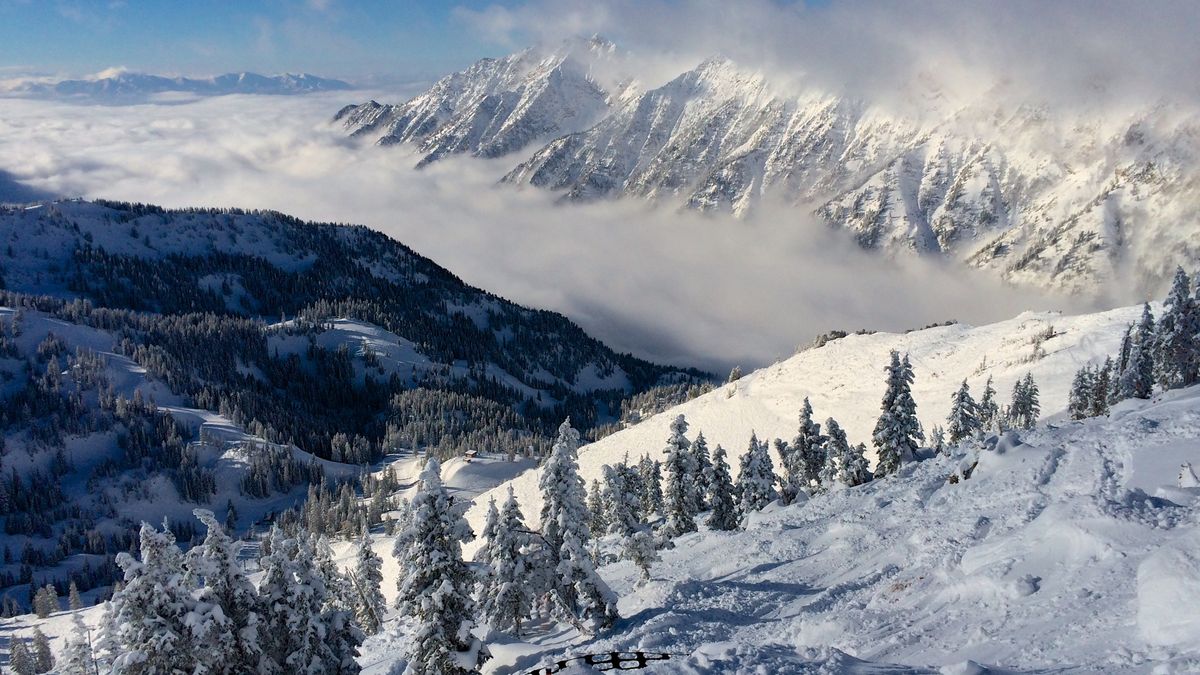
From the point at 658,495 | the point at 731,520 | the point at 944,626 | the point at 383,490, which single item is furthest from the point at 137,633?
the point at 383,490

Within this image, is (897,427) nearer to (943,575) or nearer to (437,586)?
(943,575)

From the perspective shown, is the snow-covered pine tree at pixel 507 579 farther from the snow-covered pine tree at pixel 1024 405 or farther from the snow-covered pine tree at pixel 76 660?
the snow-covered pine tree at pixel 1024 405

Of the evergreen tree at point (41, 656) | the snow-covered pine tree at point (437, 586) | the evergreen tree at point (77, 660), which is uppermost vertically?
the snow-covered pine tree at point (437, 586)

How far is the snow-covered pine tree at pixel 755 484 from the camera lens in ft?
243

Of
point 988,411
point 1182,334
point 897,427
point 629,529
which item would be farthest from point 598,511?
point 1182,334

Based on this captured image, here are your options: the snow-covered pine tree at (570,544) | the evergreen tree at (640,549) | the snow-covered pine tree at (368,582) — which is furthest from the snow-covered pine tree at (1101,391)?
the snow-covered pine tree at (368,582)

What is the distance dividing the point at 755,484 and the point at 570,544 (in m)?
41.8

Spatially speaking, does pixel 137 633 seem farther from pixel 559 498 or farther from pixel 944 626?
pixel 944 626

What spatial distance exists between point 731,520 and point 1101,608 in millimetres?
51716

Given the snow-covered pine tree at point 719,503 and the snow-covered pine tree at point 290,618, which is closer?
the snow-covered pine tree at point 290,618

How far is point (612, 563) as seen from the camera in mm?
59688

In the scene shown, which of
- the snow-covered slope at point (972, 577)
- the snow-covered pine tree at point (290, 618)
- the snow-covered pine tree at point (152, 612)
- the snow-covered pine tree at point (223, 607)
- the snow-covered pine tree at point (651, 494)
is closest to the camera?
the snow-covered slope at point (972, 577)

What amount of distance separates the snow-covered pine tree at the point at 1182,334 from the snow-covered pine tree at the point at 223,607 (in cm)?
7882

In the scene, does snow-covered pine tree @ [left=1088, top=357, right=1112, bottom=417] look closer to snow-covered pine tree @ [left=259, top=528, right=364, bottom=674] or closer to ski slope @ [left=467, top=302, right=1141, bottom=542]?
ski slope @ [left=467, top=302, right=1141, bottom=542]
